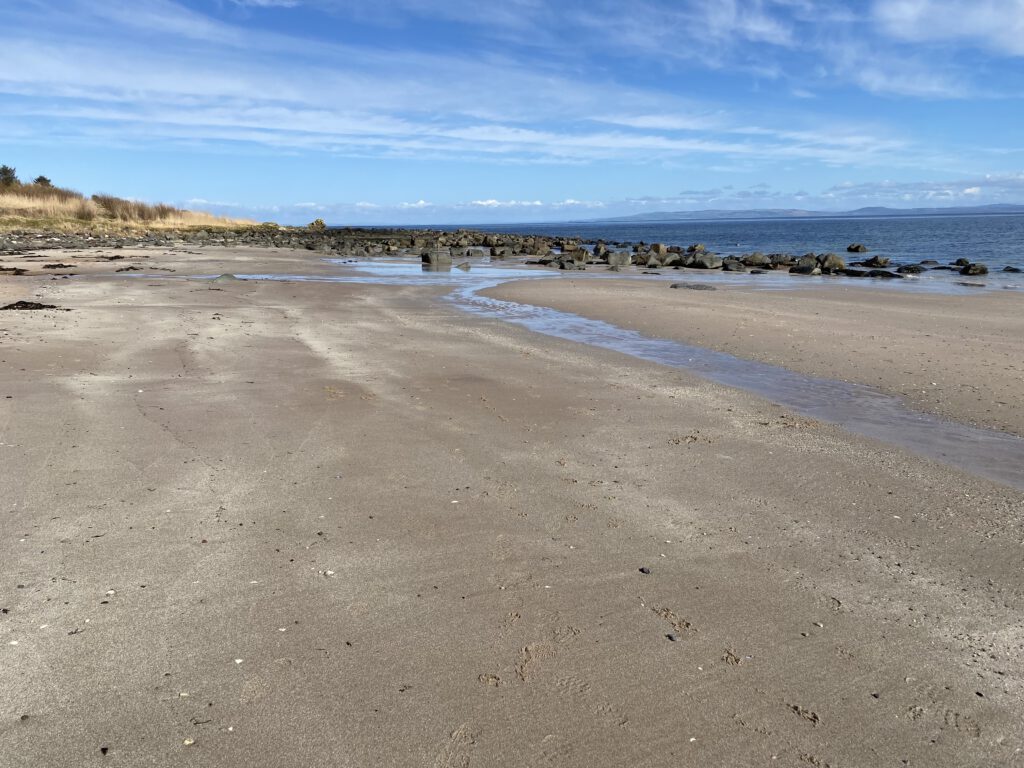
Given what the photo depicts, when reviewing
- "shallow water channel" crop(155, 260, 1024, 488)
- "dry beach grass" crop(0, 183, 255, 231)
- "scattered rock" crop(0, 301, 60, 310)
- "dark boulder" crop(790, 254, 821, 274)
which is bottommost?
"shallow water channel" crop(155, 260, 1024, 488)

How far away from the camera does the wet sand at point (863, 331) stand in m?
9.34

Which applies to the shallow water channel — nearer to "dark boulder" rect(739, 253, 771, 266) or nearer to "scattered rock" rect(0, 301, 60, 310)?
"scattered rock" rect(0, 301, 60, 310)

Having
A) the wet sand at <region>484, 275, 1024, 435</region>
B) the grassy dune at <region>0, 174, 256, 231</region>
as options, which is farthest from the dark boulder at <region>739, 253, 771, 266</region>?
the grassy dune at <region>0, 174, 256, 231</region>

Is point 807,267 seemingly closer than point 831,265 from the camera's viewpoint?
Yes

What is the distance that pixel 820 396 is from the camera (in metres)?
9.26

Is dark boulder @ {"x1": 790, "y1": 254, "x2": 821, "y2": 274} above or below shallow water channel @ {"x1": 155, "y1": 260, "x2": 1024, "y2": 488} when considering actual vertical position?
above

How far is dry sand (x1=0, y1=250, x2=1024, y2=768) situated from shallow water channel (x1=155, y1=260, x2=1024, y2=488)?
489 millimetres

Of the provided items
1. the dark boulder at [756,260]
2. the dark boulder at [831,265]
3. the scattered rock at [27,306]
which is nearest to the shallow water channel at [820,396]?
the scattered rock at [27,306]

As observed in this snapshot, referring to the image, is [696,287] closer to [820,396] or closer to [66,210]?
[820,396]

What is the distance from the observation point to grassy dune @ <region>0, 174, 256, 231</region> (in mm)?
51344

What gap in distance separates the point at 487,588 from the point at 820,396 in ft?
21.4

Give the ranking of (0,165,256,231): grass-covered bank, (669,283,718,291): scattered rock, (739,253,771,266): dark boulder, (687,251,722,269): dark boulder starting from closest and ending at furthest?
(669,283,718,291): scattered rock, (687,251,722,269): dark boulder, (739,253,771,266): dark boulder, (0,165,256,231): grass-covered bank

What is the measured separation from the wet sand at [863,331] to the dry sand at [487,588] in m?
2.72

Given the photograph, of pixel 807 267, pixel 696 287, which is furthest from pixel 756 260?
pixel 696 287
